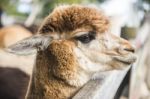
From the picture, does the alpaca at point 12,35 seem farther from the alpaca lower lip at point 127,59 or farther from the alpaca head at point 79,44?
the alpaca lower lip at point 127,59

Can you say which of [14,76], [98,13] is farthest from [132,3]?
[98,13]

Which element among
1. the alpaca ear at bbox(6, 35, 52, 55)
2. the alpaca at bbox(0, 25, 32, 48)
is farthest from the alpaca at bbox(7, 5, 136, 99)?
the alpaca at bbox(0, 25, 32, 48)

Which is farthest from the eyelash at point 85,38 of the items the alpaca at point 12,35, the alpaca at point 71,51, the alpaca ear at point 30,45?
the alpaca at point 12,35

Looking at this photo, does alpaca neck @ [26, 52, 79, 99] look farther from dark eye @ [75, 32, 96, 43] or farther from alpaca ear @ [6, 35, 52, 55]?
dark eye @ [75, 32, 96, 43]

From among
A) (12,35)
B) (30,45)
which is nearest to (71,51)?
(30,45)

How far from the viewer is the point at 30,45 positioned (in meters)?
3.57

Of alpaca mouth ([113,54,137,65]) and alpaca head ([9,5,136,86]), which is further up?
alpaca head ([9,5,136,86])

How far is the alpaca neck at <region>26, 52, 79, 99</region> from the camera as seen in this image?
357 centimetres

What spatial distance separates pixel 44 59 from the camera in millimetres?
3666

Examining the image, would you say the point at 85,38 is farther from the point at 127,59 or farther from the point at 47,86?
the point at 47,86

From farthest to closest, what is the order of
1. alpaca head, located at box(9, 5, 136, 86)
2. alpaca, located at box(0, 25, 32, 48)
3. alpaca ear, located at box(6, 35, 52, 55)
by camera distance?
alpaca, located at box(0, 25, 32, 48) → alpaca head, located at box(9, 5, 136, 86) → alpaca ear, located at box(6, 35, 52, 55)

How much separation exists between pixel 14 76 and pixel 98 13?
2.10m

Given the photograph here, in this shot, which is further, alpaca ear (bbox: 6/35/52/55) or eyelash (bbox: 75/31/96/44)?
eyelash (bbox: 75/31/96/44)

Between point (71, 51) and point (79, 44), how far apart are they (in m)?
0.08
